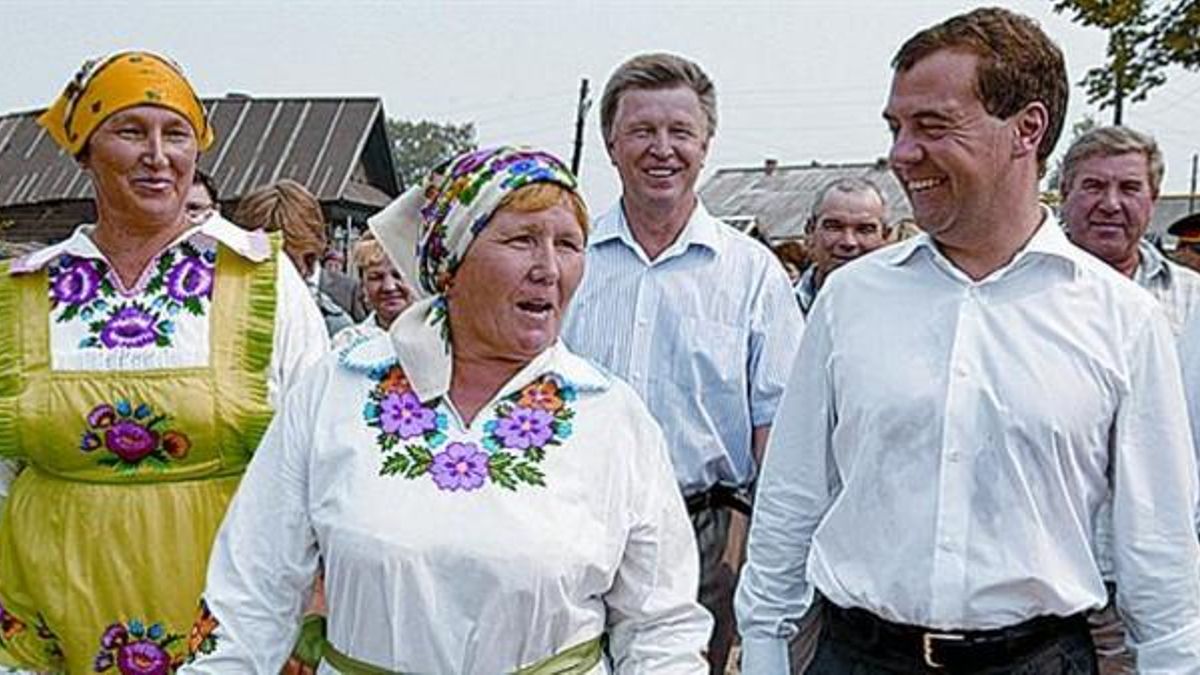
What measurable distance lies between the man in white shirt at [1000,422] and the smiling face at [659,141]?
1233 millimetres

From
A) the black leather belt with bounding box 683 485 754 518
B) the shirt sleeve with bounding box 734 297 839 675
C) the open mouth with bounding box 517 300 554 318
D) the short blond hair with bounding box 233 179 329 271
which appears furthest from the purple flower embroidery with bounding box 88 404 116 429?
the short blond hair with bounding box 233 179 329 271

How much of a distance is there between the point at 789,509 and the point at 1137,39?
1641 cm

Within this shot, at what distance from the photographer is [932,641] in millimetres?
2617

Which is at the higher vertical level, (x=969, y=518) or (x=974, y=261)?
(x=974, y=261)

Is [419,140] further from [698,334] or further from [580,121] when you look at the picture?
[698,334]

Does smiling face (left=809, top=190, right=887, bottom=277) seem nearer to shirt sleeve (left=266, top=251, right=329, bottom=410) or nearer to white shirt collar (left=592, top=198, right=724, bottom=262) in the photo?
white shirt collar (left=592, top=198, right=724, bottom=262)

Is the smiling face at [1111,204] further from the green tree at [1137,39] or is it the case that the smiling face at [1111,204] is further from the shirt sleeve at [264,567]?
the green tree at [1137,39]

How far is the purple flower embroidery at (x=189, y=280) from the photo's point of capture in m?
3.23

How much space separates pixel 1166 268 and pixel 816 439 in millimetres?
2202

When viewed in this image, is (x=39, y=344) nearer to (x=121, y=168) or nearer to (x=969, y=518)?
(x=121, y=168)

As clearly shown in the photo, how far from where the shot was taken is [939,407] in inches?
103

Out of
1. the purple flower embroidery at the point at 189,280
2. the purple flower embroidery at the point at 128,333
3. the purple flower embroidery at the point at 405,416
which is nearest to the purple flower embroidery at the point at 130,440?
the purple flower embroidery at the point at 128,333

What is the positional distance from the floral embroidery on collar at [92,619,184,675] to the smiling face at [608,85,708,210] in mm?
1606

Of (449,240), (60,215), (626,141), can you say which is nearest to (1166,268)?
(626,141)
